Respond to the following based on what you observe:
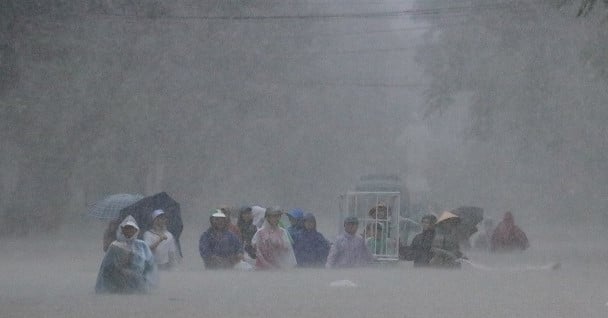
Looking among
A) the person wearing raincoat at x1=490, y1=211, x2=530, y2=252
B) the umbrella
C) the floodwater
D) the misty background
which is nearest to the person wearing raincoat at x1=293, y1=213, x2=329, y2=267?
the floodwater

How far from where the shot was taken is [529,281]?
18.9 m

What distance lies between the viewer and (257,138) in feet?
175

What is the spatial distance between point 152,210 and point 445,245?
4581 millimetres

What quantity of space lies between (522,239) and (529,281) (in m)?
10.4

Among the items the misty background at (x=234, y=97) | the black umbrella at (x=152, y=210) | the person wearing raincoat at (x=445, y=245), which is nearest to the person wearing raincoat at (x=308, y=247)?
the black umbrella at (x=152, y=210)

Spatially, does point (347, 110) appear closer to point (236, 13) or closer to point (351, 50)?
point (351, 50)

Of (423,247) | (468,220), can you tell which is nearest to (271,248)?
(423,247)

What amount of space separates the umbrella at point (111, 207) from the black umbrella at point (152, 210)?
0.29m

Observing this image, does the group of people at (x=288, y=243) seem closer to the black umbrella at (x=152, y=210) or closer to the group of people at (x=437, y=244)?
the group of people at (x=437, y=244)

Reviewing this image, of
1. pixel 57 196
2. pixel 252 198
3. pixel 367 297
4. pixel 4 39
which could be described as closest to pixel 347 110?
pixel 252 198

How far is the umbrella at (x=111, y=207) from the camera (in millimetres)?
20578

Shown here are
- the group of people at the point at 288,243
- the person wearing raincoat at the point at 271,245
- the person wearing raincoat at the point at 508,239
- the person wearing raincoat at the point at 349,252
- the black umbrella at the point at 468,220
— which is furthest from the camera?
the black umbrella at the point at 468,220

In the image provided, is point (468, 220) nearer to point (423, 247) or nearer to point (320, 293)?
point (423, 247)

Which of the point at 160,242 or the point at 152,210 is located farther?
the point at 152,210
